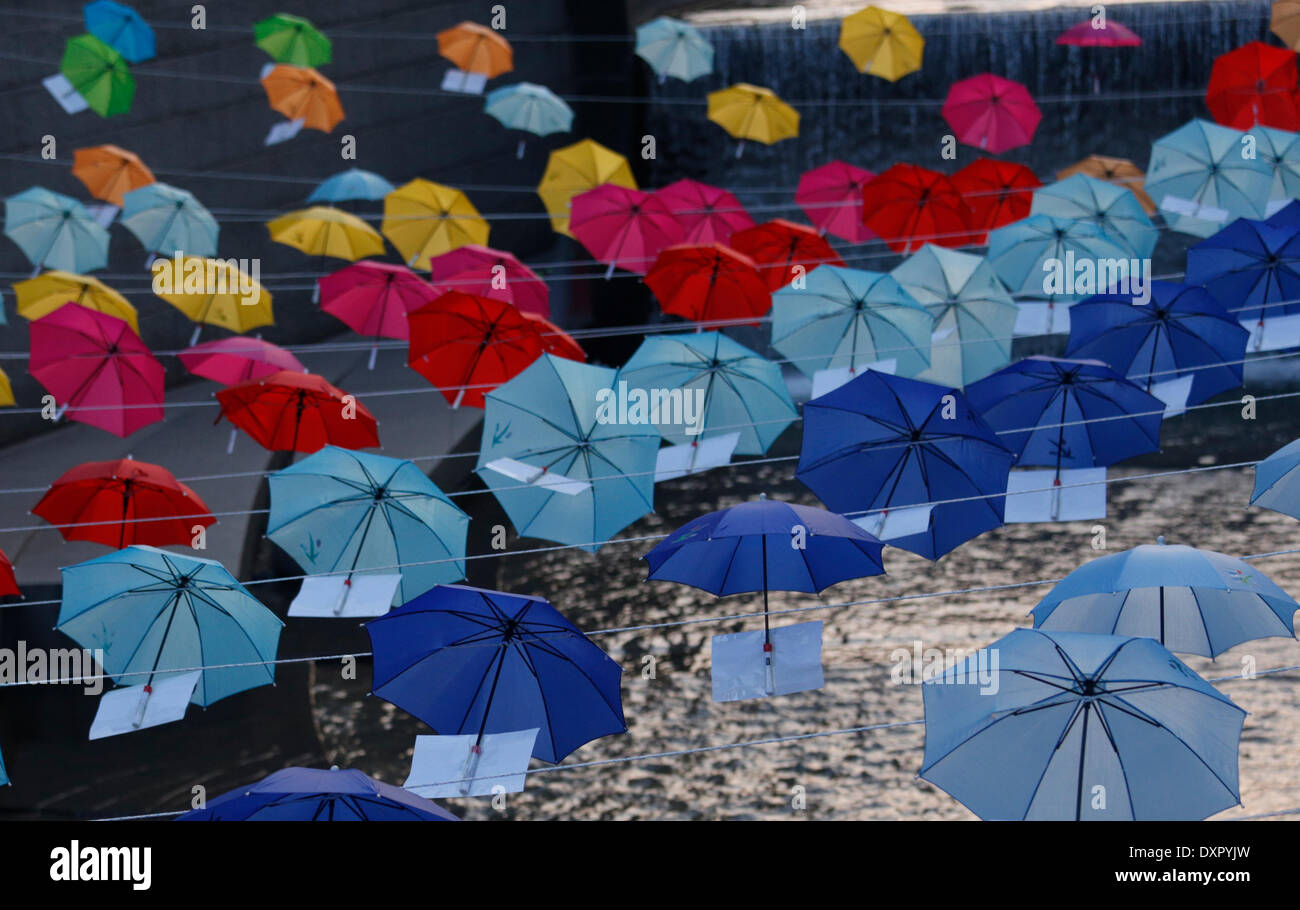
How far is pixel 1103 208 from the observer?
54.4ft

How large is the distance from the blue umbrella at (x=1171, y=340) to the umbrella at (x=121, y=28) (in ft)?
39.1

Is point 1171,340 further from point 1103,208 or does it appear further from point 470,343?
point 470,343

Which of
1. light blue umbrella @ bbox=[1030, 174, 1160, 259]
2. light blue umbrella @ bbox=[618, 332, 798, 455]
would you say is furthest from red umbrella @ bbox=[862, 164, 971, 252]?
light blue umbrella @ bbox=[618, 332, 798, 455]

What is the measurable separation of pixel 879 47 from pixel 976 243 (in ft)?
13.9

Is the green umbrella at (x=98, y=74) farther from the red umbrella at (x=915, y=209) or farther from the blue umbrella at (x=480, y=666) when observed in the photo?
the blue umbrella at (x=480, y=666)

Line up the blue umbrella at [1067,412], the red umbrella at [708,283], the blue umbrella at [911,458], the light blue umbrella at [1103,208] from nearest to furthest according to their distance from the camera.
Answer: the blue umbrella at [911,458] < the blue umbrella at [1067,412] < the red umbrella at [708,283] < the light blue umbrella at [1103,208]

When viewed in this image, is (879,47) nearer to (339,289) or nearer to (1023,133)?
(1023,133)

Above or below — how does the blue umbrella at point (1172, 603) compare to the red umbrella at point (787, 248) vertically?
below

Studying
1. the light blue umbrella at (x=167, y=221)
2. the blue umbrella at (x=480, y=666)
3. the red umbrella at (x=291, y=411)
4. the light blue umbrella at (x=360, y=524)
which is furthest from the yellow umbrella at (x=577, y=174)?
the blue umbrella at (x=480, y=666)

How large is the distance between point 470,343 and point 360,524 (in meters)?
3.25

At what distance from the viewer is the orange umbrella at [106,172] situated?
56.4 feet

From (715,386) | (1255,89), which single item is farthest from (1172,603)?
(1255,89)

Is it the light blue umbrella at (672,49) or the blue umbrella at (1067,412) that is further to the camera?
the light blue umbrella at (672,49)
